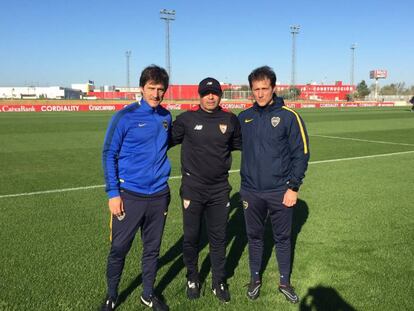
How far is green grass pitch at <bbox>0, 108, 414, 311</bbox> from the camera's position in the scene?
3652 mm

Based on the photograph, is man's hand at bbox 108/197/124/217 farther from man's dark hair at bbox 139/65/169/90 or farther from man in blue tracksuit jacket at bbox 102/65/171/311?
man's dark hair at bbox 139/65/169/90

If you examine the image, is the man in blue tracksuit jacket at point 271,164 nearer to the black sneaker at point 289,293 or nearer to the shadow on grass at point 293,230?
the black sneaker at point 289,293

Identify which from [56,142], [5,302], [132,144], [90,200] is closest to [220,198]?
[132,144]

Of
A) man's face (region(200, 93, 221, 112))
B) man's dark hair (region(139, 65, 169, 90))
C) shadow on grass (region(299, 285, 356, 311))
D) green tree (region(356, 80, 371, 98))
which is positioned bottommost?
shadow on grass (region(299, 285, 356, 311))

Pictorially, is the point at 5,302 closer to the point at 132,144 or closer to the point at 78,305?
the point at 78,305

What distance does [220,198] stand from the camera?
3.60 metres

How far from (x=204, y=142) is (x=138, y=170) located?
63cm

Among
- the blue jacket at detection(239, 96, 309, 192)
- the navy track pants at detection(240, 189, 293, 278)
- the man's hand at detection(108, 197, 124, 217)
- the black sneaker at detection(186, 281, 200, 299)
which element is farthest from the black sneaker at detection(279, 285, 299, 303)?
the man's hand at detection(108, 197, 124, 217)

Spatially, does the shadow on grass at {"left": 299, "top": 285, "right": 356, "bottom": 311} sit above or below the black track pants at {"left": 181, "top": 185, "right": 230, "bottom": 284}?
below

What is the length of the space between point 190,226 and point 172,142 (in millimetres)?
776

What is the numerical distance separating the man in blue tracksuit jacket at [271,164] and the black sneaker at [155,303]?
81cm

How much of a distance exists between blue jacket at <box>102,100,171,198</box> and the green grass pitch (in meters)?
1.12

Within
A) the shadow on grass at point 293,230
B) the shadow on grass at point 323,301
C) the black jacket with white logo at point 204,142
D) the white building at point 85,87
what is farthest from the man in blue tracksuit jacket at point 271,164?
the white building at point 85,87

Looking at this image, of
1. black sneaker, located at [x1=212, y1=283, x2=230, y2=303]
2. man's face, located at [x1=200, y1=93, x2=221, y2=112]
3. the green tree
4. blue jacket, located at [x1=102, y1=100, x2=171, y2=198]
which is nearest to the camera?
blue jacket, located at [x1=102, y1=100, x2=171, y2=198]
